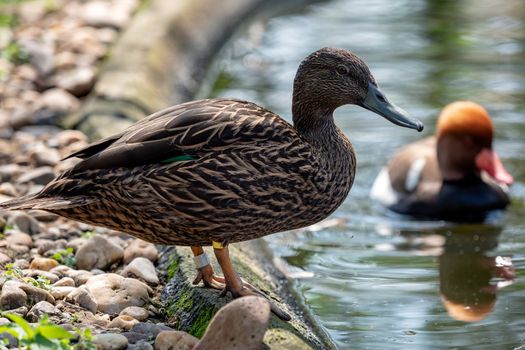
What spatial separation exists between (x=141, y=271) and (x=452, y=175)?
392 cm

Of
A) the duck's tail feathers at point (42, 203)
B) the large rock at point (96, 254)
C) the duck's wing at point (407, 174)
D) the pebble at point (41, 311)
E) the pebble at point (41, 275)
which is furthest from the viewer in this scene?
the duck's wing at point (407, 174)

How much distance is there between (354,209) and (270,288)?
2673 mm

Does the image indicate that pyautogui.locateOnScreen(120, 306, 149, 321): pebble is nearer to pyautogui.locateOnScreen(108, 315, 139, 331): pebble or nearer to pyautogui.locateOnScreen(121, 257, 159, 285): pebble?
pyautogui.locateOnScreen(108, 315, 139, 331): pebble

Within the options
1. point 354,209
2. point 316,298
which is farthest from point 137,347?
point 354,209

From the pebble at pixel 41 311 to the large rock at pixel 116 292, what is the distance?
334 mm

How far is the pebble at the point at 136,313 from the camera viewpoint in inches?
191

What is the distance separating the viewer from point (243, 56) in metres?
11.3

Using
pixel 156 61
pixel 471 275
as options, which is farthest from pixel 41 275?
pixel 156 61

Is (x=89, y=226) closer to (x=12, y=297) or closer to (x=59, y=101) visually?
(x=12, y=297)

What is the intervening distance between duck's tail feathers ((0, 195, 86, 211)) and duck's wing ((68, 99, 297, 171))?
0.17 metres

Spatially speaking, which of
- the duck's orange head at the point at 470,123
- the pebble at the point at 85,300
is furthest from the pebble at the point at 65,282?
the duck's orange head at the point at 470,123

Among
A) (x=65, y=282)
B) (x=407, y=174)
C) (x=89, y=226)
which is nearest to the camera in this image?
(x=65, y=282)

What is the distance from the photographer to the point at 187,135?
Result: 16.1ft

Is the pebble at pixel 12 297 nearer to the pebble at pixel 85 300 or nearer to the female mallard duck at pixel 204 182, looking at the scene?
the pebble at pixel 85 300
